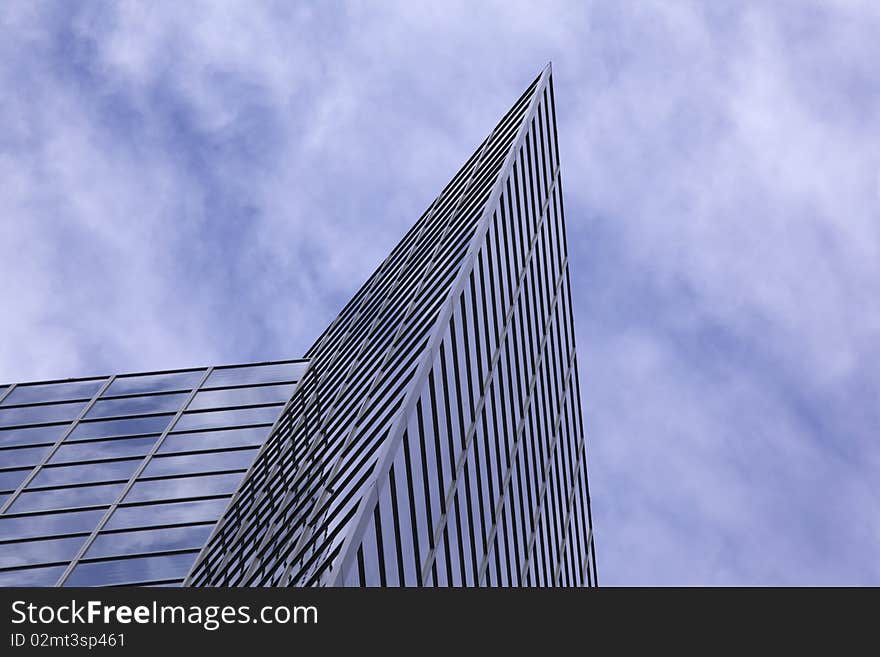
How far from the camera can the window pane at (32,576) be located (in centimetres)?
3900

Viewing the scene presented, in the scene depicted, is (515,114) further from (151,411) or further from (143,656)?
(143,656)

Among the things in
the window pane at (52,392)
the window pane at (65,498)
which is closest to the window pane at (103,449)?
the window pane at (65,498)

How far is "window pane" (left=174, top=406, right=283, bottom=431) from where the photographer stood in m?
51.8

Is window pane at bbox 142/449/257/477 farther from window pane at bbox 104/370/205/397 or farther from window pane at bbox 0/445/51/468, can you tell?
window pane at bbox 104/370/205/397

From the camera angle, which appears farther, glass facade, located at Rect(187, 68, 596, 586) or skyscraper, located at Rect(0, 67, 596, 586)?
skyscraper, located at Rect(0, 67, 596, 586)

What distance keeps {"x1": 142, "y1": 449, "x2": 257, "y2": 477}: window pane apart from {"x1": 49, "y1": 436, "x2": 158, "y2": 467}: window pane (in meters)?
2.00

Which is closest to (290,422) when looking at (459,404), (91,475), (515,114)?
(91,475)

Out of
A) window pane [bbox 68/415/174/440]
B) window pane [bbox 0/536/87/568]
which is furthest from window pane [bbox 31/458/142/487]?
window pane [bbox 0/536/87/568]

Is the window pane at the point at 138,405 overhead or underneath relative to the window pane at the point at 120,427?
overhead

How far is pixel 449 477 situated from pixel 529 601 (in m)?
20.1

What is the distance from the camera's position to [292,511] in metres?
33.2

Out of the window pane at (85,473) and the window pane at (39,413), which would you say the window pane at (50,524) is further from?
the window pane at (39,413)

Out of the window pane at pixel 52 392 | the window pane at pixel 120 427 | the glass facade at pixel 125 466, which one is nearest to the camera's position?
the glass facade at pixel 125 466

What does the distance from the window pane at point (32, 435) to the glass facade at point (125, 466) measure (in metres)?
0.06
